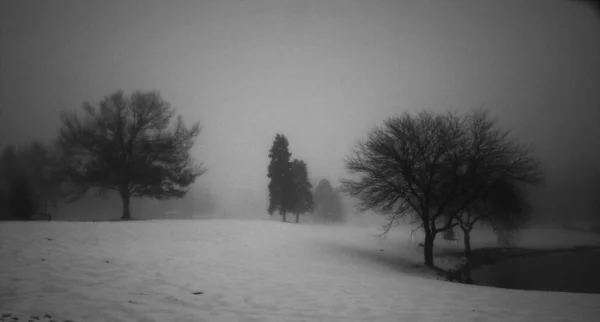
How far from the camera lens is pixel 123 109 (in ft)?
70.8

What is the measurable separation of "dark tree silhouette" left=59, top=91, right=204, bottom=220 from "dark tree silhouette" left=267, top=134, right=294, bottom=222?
17.3 metres

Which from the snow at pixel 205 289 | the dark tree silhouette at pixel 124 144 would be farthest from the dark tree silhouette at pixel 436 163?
the dark tree silhouette at pixel 124 144

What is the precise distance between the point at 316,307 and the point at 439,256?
58.8 ft

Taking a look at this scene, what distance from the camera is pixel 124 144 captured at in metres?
21.7

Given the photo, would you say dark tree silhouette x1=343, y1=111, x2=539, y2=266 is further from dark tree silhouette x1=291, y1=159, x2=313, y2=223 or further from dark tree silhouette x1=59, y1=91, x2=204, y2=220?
dark tree silhouette x1=291, y1=159, x2=313, y2=223

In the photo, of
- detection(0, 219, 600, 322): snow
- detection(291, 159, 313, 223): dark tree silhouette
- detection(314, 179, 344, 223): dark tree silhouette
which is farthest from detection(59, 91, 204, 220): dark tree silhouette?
detection(314, 179, 344, 223): dark tree silhouette

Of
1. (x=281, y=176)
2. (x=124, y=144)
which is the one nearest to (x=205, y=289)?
(x=124, y=144)

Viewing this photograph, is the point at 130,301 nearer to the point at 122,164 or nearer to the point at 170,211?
the point at 122,164

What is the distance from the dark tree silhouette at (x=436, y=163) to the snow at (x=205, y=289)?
18.0ft

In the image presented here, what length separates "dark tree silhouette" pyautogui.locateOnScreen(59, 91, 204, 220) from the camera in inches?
839

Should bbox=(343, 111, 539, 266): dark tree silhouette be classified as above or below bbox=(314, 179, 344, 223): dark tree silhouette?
above

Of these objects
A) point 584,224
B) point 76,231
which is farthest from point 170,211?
point 584,224

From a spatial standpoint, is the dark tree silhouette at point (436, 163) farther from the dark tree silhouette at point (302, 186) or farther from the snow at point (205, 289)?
the dark tree silhouette at point (302, 186)

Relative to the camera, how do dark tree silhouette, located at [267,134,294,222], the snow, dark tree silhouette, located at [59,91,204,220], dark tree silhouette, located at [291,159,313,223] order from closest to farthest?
the snow → dark tree silhouette, located at [59,91,204,220] → dark tree silhouette, located at [267,134,294,222] → dark tree silhouette, located at [291,159,313,223]
